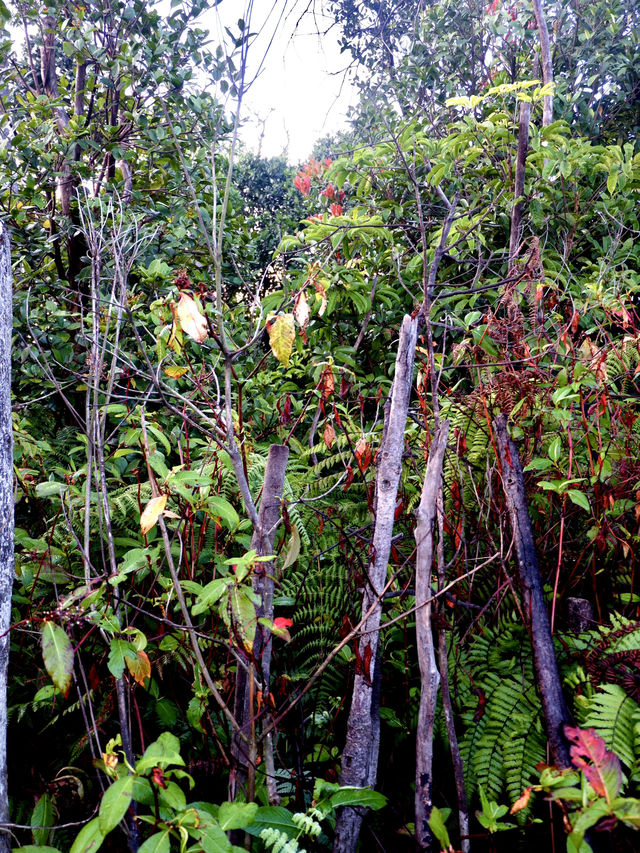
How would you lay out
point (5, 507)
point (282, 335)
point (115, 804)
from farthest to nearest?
point (282, 335)
point (5, 507)
point (115, 804)

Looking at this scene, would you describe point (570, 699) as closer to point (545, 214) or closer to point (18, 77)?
point (545, 214)

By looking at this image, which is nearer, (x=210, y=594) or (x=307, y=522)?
(x=210, y=594)

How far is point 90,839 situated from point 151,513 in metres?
0.75

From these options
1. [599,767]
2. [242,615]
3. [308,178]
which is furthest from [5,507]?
[308,178]

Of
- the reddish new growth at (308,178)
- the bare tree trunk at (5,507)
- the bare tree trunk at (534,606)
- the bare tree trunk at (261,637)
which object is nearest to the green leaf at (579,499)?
the bare tree trunk at (534,606)

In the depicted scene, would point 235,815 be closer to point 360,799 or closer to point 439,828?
point 360,799

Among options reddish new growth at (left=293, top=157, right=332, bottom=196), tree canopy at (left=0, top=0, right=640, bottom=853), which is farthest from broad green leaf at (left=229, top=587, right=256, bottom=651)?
reddish new growth at (left=293, top=157, right=332, bottom=196)

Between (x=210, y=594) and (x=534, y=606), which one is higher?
(x=210, y=594)

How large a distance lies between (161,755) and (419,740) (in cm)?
73

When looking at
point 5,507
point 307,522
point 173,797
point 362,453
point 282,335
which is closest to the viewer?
point 173,797

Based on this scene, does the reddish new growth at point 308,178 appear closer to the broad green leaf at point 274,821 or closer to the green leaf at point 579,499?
the green leaf at point 579,499

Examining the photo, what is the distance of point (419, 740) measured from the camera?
1631 mm

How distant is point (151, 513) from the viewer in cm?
152

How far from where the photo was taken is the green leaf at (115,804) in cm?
124
